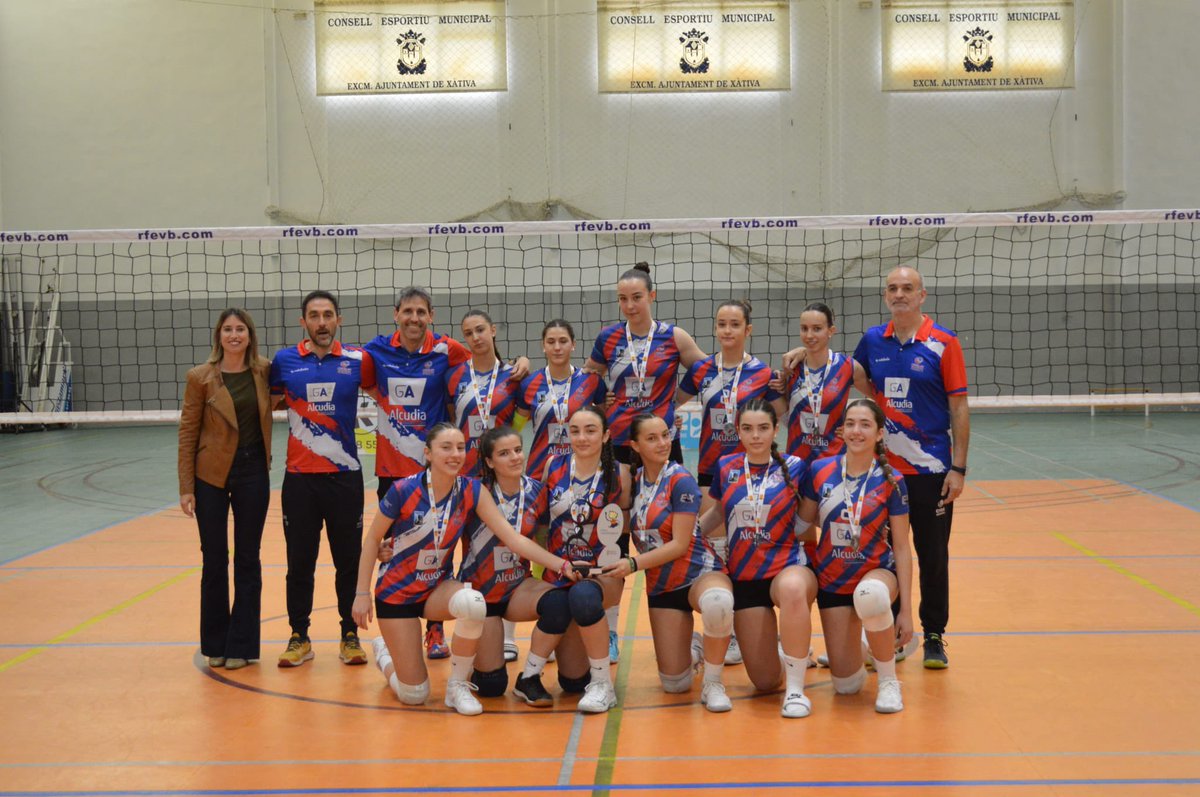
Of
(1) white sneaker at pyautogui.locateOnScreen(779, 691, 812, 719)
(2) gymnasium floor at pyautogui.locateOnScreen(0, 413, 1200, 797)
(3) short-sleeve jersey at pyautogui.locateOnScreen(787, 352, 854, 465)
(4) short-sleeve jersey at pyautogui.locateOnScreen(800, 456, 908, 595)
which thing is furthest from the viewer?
(3) short-sleeve jersey at pyautogui.locateOnScreen(787, 352, 854, 465)

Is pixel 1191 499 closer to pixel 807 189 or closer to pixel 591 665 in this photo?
pixel 591 665

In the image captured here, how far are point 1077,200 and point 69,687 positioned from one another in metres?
17.4

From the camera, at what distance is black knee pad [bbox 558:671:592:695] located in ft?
16.1

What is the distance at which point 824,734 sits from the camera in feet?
14.2

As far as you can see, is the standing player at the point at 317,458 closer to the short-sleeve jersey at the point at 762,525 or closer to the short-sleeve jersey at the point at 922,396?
the short-sleeve jersey at the point at 762,525

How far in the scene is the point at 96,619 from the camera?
6.43m

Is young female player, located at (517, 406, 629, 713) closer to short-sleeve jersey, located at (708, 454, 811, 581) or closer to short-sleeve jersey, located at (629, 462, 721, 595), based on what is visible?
short-sleeve jersey, located at (629, 462, 721, 595)

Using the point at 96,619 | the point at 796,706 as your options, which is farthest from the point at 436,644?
the point at 96,619

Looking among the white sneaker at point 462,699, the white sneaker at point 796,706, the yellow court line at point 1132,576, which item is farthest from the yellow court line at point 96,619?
the yellow court line at point 1132,576

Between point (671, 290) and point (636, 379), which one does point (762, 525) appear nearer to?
point (636, 379)

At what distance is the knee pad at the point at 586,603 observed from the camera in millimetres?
4609

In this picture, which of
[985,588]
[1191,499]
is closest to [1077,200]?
[1191,499]

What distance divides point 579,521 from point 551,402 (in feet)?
2.67

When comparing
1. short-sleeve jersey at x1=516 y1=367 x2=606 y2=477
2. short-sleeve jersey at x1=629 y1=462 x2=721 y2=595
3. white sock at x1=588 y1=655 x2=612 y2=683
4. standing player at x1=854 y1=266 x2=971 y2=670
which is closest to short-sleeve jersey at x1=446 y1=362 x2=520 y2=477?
short-sleeve jersey at x1=516 y1=367 x2=606 y2=477
